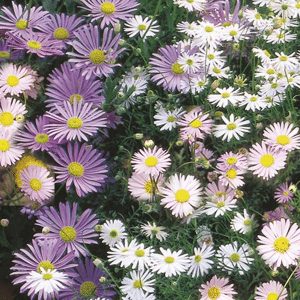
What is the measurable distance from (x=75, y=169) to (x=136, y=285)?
16.9 inches

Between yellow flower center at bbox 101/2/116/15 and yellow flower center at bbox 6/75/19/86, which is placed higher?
yellow flower center at bbox 101/2/116/15

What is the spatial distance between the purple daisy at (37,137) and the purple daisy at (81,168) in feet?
0.14

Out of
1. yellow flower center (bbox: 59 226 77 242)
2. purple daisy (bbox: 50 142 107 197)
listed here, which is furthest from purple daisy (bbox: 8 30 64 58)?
yellow flower center (bbox: 59 226 77 242)

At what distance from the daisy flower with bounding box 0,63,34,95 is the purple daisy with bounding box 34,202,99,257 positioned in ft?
1.38

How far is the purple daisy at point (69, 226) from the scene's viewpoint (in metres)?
1.79

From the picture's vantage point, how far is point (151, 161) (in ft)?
6.14

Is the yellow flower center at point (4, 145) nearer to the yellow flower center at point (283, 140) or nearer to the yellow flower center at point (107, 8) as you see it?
the yellow flower center at point (107, 8)

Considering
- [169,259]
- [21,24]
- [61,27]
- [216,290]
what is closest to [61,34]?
[61,27]

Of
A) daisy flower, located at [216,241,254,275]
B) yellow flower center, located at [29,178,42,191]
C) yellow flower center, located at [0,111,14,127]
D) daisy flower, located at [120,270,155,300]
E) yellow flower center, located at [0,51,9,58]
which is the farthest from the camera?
→ yellow flower center, located at [0,51,9,58]

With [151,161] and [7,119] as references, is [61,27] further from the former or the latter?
[151,161]

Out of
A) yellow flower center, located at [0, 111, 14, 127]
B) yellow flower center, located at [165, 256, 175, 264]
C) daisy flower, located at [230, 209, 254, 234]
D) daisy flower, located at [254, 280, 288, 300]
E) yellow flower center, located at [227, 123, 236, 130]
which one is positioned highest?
yellow flower center, located at [227, 123, 236, 130]

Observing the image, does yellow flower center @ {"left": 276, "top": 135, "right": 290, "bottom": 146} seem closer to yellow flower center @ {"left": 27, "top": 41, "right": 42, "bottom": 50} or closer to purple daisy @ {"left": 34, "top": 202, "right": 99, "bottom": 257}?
purple daisy @ {"left": 34, "top": 202, "right": 99, "bottom": 257}

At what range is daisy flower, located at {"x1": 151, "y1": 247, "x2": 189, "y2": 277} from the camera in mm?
1620

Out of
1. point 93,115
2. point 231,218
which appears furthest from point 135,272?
point 93,115
